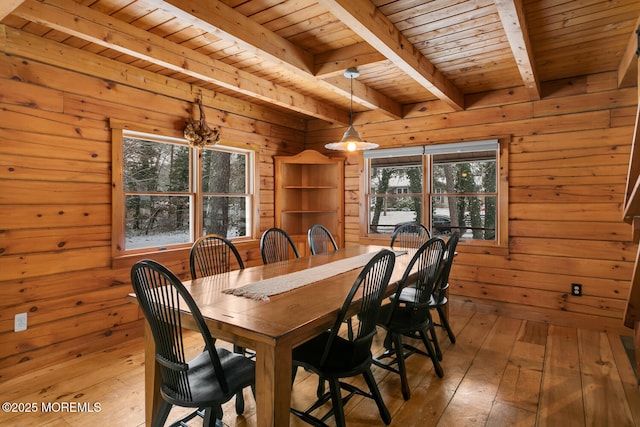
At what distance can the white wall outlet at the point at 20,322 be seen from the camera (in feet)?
8.78

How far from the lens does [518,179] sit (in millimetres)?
3963

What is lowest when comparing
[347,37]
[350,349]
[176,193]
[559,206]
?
[350,349]

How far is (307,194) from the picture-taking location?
5.46 m

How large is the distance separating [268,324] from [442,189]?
133 inches

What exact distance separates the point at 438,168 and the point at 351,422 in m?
3.16

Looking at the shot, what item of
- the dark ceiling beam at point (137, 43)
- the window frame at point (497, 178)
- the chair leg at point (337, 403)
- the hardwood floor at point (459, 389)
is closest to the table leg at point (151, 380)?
the hardwood floor at point (459, 389)

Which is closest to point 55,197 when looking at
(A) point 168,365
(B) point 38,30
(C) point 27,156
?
(C) point 27,156

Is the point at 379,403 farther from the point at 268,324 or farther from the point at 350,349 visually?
the point at 268,324

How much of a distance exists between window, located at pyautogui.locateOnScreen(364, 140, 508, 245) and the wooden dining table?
88.5 inches

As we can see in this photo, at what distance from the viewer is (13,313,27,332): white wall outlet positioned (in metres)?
2.68

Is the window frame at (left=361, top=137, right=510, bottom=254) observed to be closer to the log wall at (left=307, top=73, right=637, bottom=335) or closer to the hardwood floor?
the log wall at (left=307, top=73, right=637, bottom=335)

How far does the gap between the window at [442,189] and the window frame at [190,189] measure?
58.7 inches

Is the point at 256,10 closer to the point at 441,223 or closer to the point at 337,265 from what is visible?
the point at 337,265

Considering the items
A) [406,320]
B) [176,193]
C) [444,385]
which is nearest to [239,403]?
[406,320]
